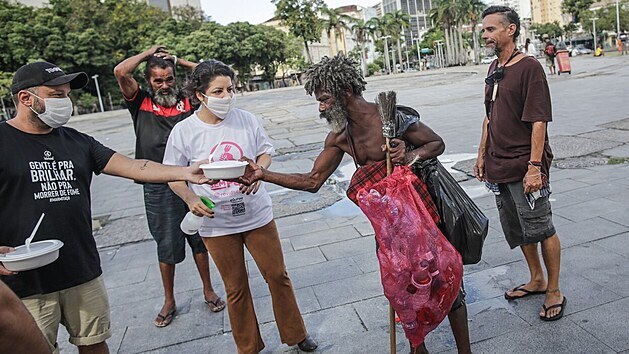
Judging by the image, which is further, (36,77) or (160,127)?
(160,127)

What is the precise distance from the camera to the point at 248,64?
55406mm

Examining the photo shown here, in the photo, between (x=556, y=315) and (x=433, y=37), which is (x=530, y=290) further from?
(x=433, y=37)

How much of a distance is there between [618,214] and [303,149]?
6.74m

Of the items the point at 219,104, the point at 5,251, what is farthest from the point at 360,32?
the point at 5,251

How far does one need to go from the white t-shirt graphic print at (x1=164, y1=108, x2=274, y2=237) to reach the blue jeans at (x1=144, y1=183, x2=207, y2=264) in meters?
0.74

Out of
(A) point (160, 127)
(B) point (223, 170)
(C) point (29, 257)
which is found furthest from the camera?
(A) point (160, 127)

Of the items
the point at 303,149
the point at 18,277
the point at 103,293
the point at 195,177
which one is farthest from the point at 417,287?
the point at 303,149

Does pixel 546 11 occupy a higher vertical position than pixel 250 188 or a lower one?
higher

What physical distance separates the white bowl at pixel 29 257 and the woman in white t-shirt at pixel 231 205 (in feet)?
2.65

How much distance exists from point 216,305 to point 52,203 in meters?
1.71

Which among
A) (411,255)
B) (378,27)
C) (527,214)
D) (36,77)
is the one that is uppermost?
(378,27)

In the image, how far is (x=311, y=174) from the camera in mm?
2922

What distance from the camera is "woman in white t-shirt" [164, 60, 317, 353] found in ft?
9.42

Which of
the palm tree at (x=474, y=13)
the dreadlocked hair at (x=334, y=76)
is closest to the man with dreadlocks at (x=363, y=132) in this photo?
the dreadlocked hair at (x=334, y=76)
